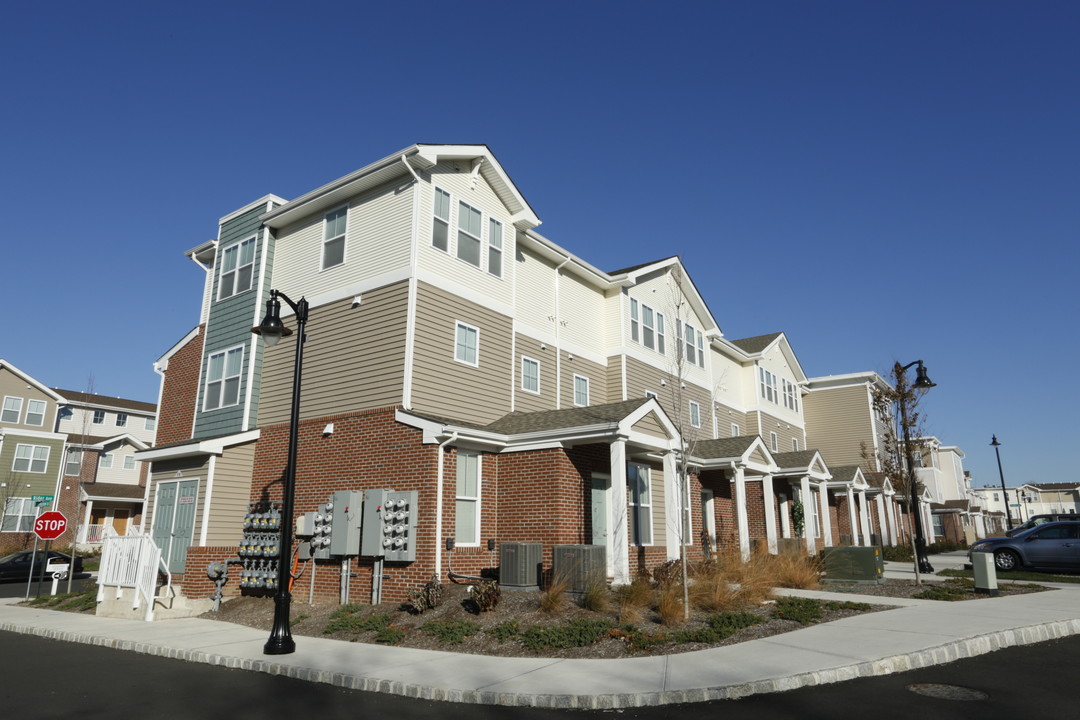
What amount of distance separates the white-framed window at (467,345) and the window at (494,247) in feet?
6.56

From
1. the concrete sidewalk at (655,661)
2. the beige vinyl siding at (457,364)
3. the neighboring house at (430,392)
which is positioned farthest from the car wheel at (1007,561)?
the beige vinyl siding at (457,364)

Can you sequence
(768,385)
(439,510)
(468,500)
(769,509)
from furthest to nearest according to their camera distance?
1. (768,385)
2. (769,509)
3. (468,500)
4. (439,510)

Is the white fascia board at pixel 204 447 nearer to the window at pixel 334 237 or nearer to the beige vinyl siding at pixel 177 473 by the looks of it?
the beige vinyl siding at pixel 177 473

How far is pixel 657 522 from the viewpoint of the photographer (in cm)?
2033

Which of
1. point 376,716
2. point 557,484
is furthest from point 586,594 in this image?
point 376,716

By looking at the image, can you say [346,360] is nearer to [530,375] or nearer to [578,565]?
[530,375]

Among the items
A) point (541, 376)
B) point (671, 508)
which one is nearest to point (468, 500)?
point (671, 508)

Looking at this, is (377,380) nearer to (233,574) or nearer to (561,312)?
(233,574)

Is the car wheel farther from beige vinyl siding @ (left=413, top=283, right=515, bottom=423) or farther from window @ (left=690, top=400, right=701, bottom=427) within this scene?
beige vinyl siding @ (left=413, top=283, right=515, bottom=423)

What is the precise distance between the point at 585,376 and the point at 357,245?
327 inches

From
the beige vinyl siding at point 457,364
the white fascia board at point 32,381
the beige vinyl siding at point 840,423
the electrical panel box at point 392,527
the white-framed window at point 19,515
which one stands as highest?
the white fascia board at point 32,381

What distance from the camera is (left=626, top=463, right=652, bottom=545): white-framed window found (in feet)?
62.3

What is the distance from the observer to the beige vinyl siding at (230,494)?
1717 centimetres

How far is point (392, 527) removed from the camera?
48.2 feet
